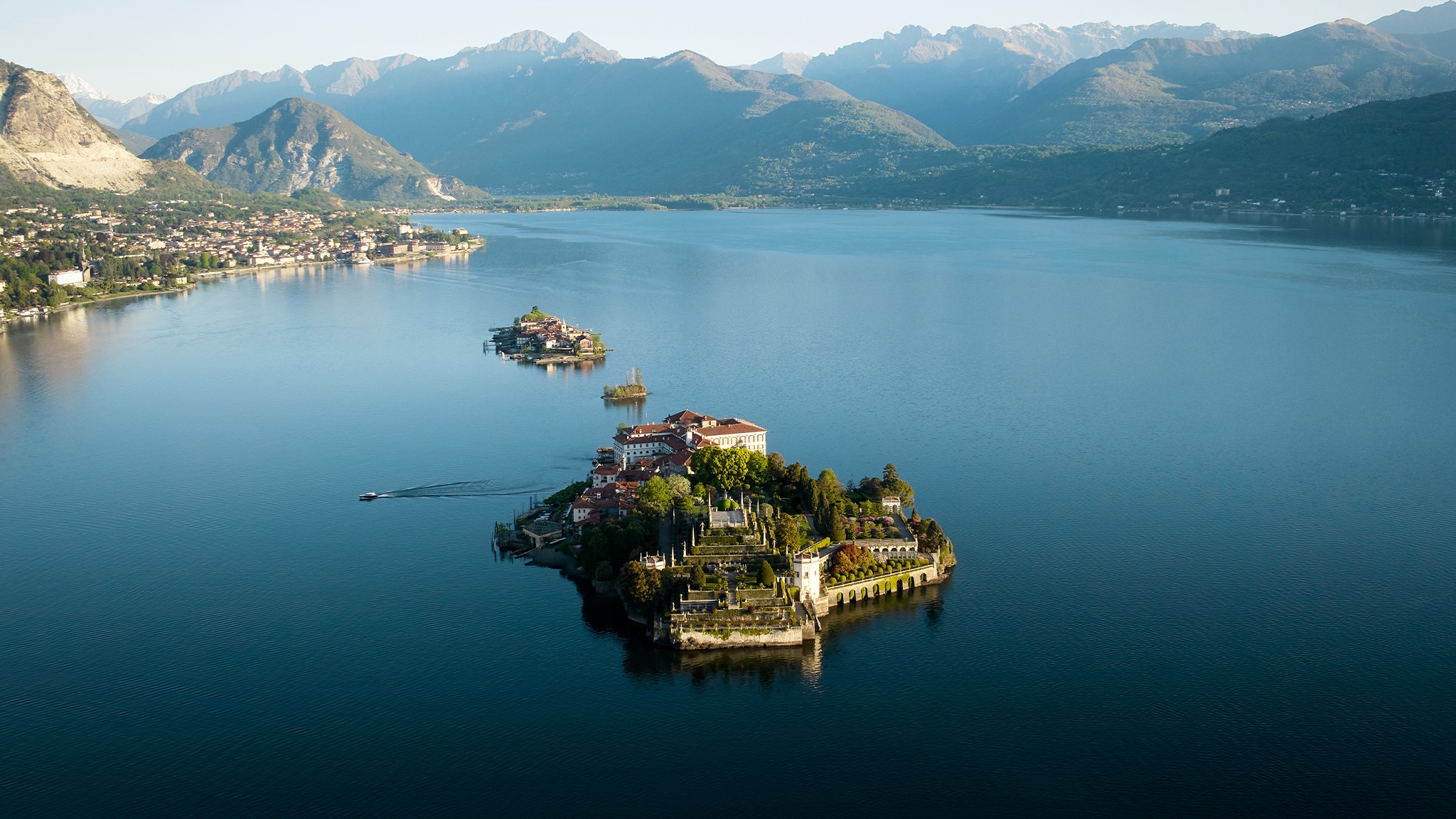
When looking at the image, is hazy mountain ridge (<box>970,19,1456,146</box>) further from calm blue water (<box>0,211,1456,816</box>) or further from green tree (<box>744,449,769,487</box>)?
green tree (<box>744,449,769,487</box>)

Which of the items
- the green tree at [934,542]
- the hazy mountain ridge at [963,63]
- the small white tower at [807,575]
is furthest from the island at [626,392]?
the hazy mountain ridge at [963,63]

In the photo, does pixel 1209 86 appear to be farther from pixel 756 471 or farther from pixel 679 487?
pixel 679 487

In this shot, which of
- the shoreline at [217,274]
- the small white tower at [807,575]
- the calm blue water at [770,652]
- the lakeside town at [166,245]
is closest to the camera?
the calm blue water at [770,652]

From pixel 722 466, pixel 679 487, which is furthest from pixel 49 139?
pixel 679 487

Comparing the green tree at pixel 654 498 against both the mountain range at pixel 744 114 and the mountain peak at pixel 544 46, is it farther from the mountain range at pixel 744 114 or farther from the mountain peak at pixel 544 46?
the mountain peak at pixel 544 46

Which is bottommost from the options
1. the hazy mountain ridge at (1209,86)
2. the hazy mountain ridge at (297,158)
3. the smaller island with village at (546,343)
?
the smaller island with village at (546,343)

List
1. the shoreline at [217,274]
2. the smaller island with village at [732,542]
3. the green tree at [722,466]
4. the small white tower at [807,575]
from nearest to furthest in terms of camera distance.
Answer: the smaller island with village at [732,542] → the small white tower at [807,575] → the green tree at [722,466] → the shoreline at [217,274]
